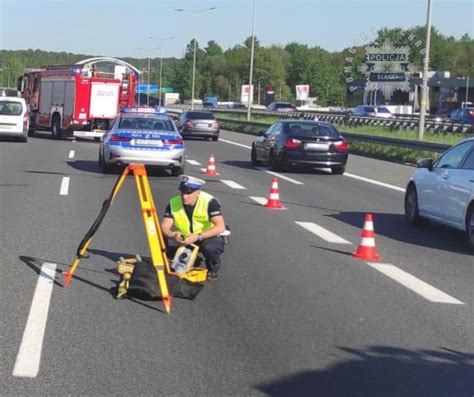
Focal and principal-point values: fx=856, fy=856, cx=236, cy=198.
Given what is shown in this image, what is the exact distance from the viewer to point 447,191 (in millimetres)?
11594

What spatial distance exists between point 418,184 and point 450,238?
1159mm

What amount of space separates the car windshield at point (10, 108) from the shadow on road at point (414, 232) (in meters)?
20.4

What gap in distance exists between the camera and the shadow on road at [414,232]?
36.7 feet

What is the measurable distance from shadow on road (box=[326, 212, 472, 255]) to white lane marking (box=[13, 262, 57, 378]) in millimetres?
5155

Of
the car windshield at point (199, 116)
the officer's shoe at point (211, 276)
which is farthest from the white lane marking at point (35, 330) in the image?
the car windshield at point (199, 116)

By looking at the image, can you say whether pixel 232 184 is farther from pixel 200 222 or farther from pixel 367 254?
pixel 200 222

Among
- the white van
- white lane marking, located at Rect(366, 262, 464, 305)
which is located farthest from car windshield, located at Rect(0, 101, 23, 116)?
white lane marking, located at Rect(366, 262, 464, 305)

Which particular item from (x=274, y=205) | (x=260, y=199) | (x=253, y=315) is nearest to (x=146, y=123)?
(x=260, y=199)

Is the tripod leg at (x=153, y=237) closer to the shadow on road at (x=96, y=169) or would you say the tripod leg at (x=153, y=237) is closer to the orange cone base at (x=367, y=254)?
the orange cone base at (x=367, y=254)

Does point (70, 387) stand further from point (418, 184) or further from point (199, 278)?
point (418, 184)

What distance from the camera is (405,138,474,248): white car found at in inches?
433

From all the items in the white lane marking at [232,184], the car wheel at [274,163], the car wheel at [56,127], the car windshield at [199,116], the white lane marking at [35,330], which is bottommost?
the white lane marking at [35,330]

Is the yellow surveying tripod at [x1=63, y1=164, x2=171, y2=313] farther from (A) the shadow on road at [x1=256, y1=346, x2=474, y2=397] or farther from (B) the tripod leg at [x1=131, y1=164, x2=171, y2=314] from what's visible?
(A) the shadow on road at [x1=256, y1=346, x2=474, y2=397]

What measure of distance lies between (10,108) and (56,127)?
4.68 meters
